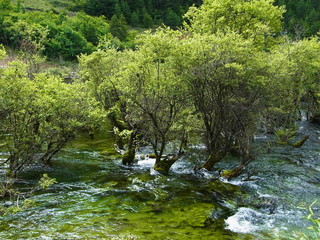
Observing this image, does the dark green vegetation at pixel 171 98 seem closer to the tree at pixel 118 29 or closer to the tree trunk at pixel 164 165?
the tree trunk at pixel 164 165

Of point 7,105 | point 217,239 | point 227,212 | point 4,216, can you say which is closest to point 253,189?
point 227,212

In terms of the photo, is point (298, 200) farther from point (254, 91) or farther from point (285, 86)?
point (285, 86)

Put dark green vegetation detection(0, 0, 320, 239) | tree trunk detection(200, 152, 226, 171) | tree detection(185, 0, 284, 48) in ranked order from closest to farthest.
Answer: dark green vegetation detection(0, 0, 320, 239), tree trunk detection(200, 152, 226, 171), tree detection(185, 0, 284, 48)

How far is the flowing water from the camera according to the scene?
35.0 feet

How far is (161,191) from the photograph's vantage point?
48.7 ft

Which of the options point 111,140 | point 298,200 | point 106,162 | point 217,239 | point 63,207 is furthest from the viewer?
point 111,140

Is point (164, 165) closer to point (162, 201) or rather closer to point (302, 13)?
point (162, 201)

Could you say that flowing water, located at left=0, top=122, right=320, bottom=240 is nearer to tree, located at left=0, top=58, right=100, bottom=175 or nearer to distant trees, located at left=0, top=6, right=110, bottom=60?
tree, located at left=0, top=58, right=100, bottom=175

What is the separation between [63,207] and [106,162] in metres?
7.52

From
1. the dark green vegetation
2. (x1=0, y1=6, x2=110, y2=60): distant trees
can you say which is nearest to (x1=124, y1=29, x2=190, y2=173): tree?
the dark green vegetation

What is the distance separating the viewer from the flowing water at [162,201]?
35.0 ft

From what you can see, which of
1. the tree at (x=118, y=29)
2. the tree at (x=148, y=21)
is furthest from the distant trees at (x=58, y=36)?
the tree at (x=148, y=21)

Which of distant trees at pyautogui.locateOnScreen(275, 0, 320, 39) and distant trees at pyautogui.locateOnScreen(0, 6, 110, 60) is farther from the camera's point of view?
distant trees at pyautogui.locateOnScreen(275, 0, 320, 39)

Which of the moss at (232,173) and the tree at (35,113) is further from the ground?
the tree at (35,113)
